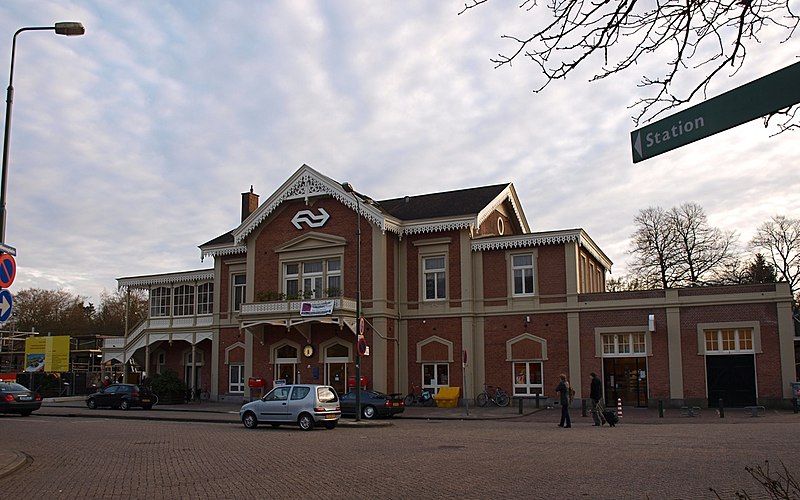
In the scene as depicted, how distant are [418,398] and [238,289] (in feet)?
45.0

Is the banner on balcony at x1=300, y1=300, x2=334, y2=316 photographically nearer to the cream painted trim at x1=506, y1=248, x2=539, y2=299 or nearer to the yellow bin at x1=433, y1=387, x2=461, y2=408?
the yellow bin at x1=433, y1=387, x2=461, y2=408

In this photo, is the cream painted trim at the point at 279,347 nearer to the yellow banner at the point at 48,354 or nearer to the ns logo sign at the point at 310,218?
the ns logo sign at the point at 310,218

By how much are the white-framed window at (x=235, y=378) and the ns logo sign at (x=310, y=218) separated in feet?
31.0

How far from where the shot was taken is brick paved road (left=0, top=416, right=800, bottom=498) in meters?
11.6

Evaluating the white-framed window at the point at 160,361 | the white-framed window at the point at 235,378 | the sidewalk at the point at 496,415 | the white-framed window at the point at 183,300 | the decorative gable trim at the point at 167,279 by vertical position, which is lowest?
the sidewalk at the point at 496,415

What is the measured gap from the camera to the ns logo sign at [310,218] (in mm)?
39281

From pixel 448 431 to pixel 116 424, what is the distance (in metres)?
12.3

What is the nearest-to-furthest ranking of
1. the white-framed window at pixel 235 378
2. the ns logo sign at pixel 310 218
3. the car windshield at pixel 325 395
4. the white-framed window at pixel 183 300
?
the car windshield at pixel 325 395 → the ns logo sign at pixel 310 218 → the white-framed window at pixel 235 378 → the white-framed window at pixel 183 300

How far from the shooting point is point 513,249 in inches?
1453

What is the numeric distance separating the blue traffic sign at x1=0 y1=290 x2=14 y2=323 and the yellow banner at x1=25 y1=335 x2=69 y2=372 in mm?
40879

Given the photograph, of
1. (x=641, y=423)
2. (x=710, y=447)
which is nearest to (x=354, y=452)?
(x=710, y=447)

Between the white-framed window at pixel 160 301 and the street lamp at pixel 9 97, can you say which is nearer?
the street lamp at pixel 9 97

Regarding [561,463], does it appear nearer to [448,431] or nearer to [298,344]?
[448,431]

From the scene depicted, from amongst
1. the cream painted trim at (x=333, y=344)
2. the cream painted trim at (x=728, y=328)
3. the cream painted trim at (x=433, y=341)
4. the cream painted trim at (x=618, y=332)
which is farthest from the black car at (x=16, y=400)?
the cream painted trim at (x=728, y=328)
